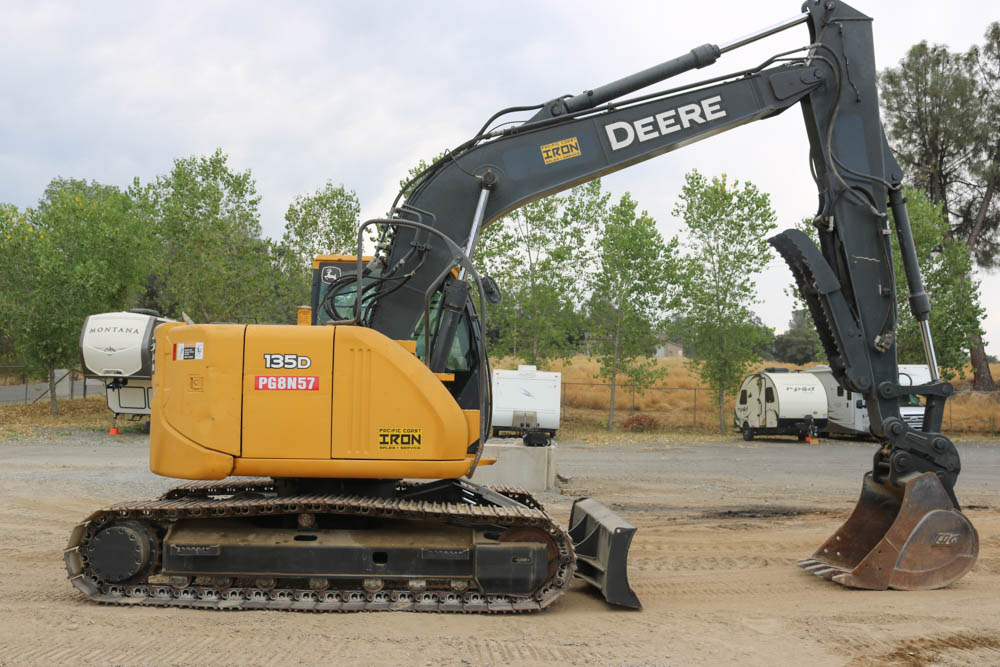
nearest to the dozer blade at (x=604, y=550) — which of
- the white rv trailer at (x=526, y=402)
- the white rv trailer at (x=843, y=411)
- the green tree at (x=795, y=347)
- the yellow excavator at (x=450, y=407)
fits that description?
the yellow excavator at (x=450, y=407)

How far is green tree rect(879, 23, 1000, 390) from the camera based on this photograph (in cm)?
3781

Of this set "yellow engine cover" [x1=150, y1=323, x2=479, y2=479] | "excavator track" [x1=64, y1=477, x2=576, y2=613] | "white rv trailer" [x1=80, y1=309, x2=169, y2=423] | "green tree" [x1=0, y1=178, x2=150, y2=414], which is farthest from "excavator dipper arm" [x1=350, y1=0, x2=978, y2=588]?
"green tree" [x1=0, y1=178, x2=150, y2=414]

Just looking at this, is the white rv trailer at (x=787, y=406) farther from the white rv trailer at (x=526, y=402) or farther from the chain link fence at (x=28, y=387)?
the chain link fence at (x=28, y=387)

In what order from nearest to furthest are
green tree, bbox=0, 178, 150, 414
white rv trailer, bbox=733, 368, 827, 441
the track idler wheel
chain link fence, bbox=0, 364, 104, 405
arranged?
the track idler wheel → white rv trailer, bbox=733, 368, 827, 441 → green tree, bbox=0, 178, 150, 414 → chain link fence, bbox=0, 364, 104, 405

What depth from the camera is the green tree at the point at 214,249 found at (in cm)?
2928

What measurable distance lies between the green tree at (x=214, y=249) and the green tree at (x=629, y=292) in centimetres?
1256

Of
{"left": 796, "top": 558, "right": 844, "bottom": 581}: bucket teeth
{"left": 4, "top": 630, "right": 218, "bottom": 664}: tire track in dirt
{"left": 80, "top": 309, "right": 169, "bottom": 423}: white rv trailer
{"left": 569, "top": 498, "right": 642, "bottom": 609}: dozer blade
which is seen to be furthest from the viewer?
{"left": 80, "top": 309, "right": 169, "bottom": 423}: white rv trailer

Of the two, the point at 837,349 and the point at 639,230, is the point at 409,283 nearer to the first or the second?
the point at 837,349

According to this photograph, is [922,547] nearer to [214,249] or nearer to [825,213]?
[825,213]

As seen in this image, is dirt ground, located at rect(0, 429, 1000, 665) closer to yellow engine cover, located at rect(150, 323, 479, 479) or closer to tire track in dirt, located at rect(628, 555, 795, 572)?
tire track in dirt, located at rect(628, 555, 795, 572)

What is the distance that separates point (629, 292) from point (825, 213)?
70.3ft

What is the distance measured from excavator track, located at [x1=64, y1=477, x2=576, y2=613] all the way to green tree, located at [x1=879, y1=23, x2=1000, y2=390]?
38059 mm

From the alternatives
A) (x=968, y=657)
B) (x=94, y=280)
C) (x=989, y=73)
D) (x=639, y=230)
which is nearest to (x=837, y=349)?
(x=968, y=657)

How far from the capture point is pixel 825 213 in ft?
23.5
